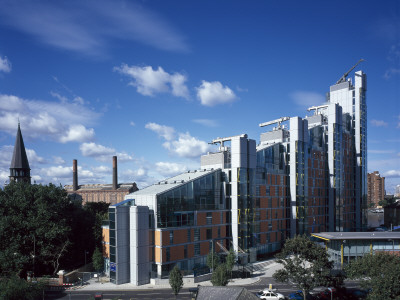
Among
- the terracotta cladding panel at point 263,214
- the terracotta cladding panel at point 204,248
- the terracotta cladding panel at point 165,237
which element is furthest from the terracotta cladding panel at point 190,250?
the terracotta cladding panel at point 263,214

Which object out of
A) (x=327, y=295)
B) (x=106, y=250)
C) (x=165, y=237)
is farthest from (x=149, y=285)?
(x=327, y=295)

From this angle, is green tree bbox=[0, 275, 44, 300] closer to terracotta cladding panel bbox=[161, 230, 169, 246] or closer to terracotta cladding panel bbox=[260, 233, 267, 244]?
terracotta cladding panel bbox=[161, 230, 169, 246]

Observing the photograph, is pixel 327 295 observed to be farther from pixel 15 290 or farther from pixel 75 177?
pixel 75 177

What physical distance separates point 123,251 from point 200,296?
30.8 metres

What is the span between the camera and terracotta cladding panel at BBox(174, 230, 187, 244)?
59.8 meters

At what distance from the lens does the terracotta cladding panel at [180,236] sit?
59781mm

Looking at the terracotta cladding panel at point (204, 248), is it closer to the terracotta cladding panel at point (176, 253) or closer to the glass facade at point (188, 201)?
the terracotta cladding panel at point (176, 253)

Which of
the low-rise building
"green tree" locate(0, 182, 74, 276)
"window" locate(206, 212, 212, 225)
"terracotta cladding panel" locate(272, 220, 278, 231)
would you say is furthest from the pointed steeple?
the low-rise building

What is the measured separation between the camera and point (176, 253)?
196ft

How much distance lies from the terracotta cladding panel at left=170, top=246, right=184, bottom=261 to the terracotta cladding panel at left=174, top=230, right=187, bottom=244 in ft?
3.39

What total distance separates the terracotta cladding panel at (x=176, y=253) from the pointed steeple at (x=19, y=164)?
233 ft

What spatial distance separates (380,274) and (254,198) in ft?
113

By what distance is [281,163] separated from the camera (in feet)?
272

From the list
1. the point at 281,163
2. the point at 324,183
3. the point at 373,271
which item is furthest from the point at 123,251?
the point at 324,183
